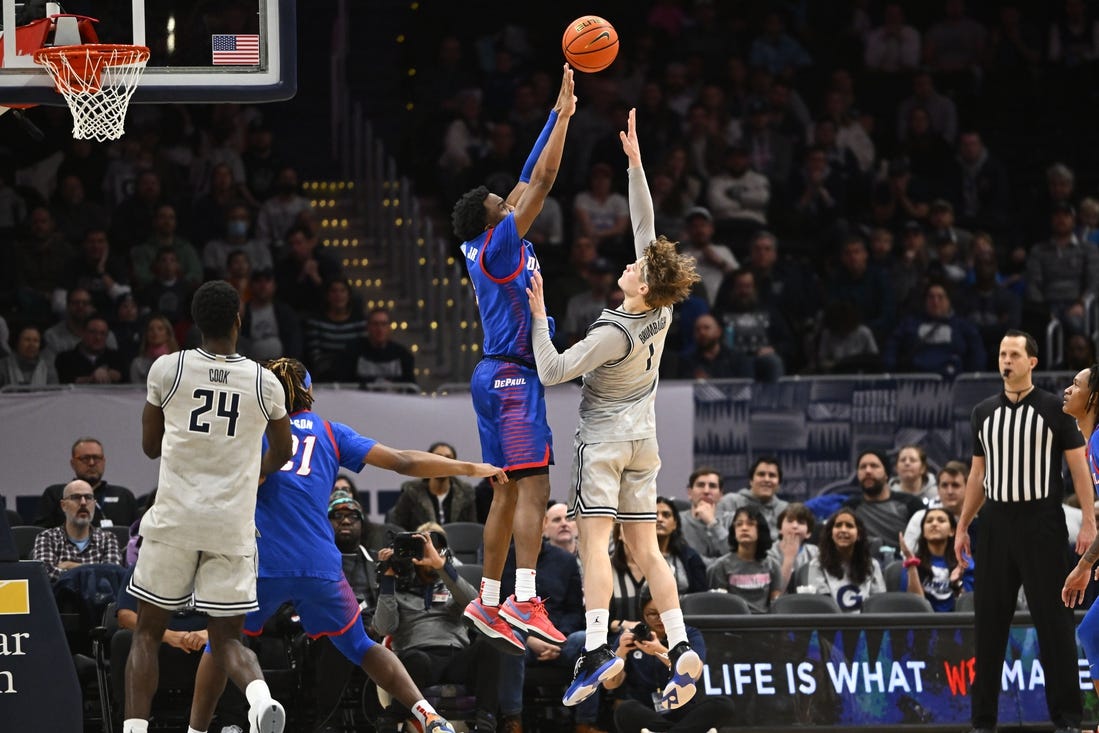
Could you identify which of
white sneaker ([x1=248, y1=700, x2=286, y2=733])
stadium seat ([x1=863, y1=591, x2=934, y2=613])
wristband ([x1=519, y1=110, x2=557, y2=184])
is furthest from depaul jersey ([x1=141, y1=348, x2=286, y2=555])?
stadium seat ([x1=863, y1=591, x2=934, y2=613])

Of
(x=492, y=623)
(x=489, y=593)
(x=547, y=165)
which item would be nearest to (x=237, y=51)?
(x=547, y=165)

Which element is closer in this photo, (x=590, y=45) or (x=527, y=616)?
(x=590, y=45)

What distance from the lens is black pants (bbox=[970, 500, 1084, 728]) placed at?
Answer: 1062 centimetres

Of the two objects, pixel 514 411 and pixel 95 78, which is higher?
pixel 95 78

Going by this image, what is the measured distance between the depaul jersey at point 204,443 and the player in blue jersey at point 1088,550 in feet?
15.3

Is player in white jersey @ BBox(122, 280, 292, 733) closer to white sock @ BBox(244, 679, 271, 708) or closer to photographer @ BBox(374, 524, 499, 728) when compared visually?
white sock @ BBox(244, 679, 271, 708)

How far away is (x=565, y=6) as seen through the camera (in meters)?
22.1

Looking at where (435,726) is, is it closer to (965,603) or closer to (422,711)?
(422,711)

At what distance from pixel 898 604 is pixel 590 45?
5.15m

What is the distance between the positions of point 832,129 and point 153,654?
12952mm

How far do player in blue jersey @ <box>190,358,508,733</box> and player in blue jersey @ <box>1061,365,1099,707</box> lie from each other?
11.1ft

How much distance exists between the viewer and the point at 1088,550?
10.2m

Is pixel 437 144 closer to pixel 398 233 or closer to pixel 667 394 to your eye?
pixel 398 233

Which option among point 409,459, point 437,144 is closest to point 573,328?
point 437,144
